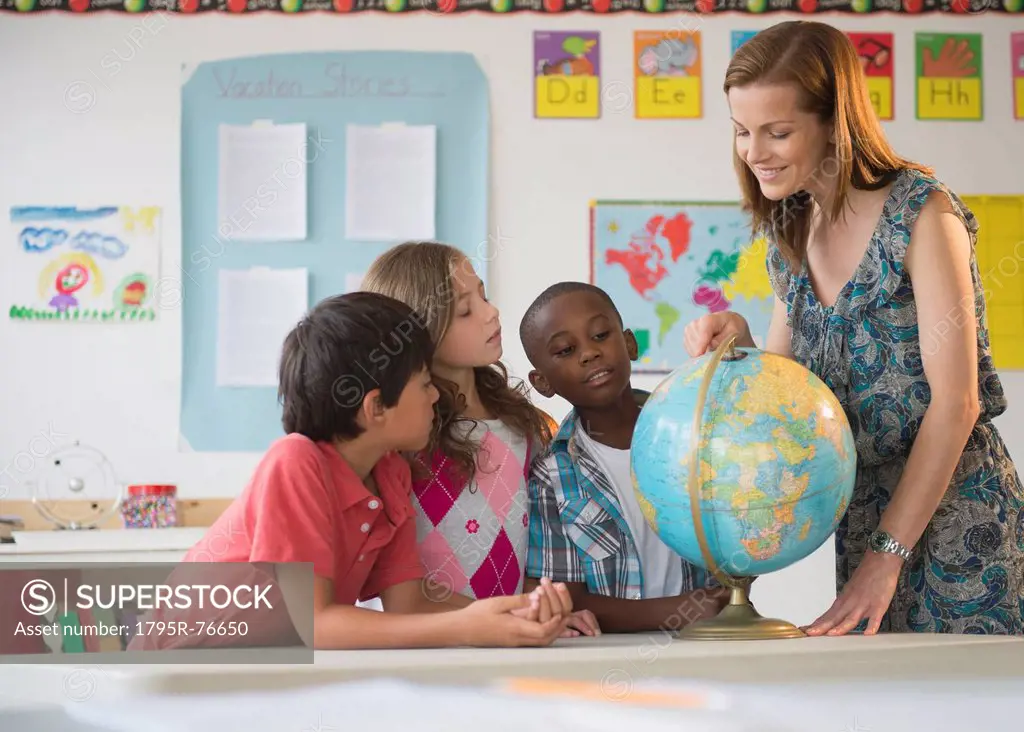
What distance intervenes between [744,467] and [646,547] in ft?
1.64

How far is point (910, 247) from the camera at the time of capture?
4.76ft

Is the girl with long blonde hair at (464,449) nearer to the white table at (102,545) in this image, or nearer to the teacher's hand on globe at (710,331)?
the teacher's hand on globe at (710,331)

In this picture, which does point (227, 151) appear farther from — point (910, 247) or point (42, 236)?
point (910, 247)

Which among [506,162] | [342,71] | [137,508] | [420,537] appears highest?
[342,71]

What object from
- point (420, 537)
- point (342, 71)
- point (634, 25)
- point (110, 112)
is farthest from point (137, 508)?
point (634, 25)

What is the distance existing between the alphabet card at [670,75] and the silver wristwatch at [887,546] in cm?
237

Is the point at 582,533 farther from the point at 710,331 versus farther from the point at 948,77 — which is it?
the point at 948,77

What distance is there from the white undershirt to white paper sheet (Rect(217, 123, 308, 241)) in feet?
6.59

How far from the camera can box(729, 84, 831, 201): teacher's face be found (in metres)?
1.45

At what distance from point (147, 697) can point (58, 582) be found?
1168 millimetres

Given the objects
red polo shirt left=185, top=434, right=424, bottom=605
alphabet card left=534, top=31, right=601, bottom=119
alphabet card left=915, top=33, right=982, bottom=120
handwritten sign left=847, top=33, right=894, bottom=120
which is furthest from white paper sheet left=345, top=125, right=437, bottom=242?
red polo shirt left=185, top=434, right=424, bottom=605

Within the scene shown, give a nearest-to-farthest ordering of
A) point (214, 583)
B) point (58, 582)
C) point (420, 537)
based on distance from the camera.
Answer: point (214, 583), point (420, 537), point (58, 582)

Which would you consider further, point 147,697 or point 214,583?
point 214,583

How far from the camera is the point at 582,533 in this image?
5.53 ft
